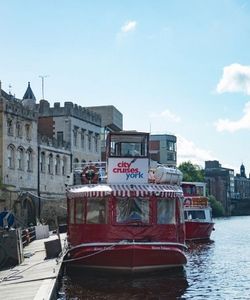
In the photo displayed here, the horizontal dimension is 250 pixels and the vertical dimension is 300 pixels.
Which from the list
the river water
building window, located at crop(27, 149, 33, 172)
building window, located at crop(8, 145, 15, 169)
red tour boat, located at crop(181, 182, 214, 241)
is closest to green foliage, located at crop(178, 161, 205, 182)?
building window, located at crop(27, 149, 33, 172)

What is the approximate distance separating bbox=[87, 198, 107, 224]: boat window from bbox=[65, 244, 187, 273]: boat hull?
121 cm

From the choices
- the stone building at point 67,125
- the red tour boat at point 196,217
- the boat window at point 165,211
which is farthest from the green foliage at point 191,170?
the boat window at point 165,211

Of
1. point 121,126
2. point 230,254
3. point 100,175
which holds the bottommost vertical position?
point 230,254

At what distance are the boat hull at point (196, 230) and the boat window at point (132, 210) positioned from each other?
24.7 metres

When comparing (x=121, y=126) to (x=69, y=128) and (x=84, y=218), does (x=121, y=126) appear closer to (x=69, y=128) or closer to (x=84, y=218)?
(x=69, y=128)

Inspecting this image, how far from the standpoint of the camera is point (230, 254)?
131 ft

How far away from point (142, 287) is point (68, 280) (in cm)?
356

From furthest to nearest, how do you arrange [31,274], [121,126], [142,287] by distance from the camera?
[121,126] → [142,287] → [31,274]

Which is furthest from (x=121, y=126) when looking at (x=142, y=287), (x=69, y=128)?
(x=142, y=287)

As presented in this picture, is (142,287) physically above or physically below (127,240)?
below

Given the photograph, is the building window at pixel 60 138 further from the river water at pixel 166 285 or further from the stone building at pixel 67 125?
the river water at pixel 166 285

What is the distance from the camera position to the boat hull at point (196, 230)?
164 feet

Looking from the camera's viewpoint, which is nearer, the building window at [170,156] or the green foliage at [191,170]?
the building window at [170,156]

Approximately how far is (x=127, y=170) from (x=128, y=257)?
12.9 ft
